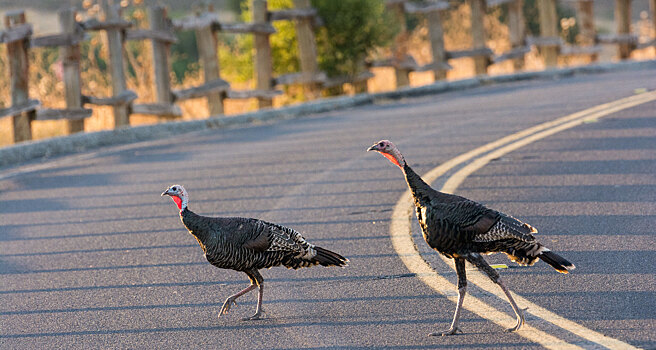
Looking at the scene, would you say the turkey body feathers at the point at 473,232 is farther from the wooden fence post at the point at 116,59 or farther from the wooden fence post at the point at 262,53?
the wooden fence post at the point at 262,53

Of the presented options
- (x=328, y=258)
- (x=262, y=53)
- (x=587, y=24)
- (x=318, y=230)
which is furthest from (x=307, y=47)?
(x=328, y=258)

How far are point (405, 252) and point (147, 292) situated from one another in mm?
2008

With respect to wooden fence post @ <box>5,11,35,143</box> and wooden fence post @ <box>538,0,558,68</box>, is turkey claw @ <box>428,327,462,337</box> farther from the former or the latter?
wooden fence post @ <box>538,0,558,68</box>

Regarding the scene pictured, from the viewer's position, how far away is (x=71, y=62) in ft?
47.8

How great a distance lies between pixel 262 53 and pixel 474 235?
39.6 ft

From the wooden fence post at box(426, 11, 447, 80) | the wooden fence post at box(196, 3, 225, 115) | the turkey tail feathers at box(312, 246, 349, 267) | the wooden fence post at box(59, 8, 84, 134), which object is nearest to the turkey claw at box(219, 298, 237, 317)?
the turkey tail feathers at box(312, 246, 349, 267)

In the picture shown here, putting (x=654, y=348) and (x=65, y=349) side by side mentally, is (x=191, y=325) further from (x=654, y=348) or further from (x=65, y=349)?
(x=654, y=348)

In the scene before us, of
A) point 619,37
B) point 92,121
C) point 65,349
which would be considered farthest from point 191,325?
point 619,37

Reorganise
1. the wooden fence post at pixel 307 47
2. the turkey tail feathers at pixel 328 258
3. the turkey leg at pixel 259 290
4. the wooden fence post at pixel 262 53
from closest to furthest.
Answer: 1. the turkey tail feathers at pixel 328 258
2. the turkey leg at pixel 259 290
3. the wooden fence post at pixel 262 53
4. the wooden fence post at pixel 307 47

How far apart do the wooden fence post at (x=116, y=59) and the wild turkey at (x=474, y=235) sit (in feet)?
33.2

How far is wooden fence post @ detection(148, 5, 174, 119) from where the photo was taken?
15.7 meters

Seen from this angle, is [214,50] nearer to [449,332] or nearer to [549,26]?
[549,26]

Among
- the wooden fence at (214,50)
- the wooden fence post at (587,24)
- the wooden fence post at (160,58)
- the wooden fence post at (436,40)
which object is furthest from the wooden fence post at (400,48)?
the wooden fence post at (160,58)

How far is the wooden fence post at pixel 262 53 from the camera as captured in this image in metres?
17.2
